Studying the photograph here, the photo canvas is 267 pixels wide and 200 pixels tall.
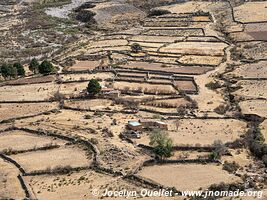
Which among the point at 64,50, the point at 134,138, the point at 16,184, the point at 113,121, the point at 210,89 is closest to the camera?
the point at 16,184

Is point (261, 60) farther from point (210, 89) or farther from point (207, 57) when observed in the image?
point (210, 89)

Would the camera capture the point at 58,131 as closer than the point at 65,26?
Yes

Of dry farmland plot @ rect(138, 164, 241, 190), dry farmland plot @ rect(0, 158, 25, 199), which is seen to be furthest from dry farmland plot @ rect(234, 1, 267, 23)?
dry farmland plot @ rect(0, 158, 25, 199)

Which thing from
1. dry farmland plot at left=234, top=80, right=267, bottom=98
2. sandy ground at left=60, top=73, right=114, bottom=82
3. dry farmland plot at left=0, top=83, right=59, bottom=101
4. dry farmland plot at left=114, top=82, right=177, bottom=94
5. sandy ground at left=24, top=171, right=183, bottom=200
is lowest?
sandy ground at left=24, top=171, right=183, bottom=200

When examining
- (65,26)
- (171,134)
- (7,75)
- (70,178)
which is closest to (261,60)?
(171,134)

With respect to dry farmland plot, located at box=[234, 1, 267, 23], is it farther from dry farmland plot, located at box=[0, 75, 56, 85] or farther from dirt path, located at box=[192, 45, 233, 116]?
Answer: dry farmland plot, located at box=[0, 75, 56, 85]

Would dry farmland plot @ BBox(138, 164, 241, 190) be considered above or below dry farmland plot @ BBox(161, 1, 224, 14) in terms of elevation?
below
